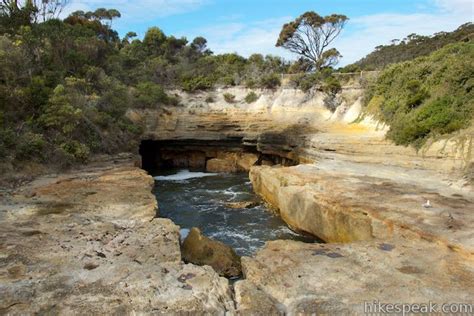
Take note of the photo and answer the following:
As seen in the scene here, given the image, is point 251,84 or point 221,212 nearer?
point 221,212

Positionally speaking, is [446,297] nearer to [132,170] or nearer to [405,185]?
[405,185]

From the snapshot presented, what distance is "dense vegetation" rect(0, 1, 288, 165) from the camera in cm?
1845

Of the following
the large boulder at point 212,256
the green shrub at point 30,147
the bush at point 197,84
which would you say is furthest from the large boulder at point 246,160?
the large boulder at point 212,256

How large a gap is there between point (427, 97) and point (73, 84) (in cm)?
1805

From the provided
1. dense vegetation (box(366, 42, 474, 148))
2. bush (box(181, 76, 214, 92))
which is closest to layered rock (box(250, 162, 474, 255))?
dense vegetation (box(366, 42, 474, 148))

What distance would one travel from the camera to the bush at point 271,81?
33.0m

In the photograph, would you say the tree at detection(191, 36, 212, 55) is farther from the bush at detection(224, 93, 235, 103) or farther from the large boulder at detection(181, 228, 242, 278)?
the large boulder at detection(181, 228, 242, 278)

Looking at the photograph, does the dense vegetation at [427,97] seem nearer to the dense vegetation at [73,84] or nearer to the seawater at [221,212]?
the seawater at [221,212]

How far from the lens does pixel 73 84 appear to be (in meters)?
22.0

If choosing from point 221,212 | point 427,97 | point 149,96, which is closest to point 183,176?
point 149,96

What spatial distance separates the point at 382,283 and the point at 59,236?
287 inches

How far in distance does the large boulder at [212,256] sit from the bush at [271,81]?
23.1 metres

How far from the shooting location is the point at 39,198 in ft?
43.5

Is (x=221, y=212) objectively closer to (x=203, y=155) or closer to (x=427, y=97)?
(x=427, y=97)
